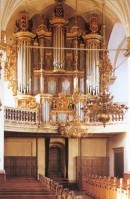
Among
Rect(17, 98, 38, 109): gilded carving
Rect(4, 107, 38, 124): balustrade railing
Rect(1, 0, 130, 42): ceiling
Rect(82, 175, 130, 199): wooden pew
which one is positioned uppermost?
Rect(1, 0, 130, 42): ceiling

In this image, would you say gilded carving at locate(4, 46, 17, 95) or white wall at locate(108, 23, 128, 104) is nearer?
gilded carving at locate(4, 46, 17, 95)

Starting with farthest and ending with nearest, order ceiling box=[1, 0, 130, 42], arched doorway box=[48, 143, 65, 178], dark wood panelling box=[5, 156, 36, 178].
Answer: arched doorway box=[48, 143, 65, 178] < dark wood panelling box=[5, 156, 36, 178] < ceiling box=[1, 0, 130, 42]

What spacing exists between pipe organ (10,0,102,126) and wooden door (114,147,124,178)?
287 centimetres

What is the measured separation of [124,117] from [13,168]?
272 inches

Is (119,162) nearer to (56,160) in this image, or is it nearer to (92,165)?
(92,165)

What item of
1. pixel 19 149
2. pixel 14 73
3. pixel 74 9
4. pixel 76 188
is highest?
pixel 74 9

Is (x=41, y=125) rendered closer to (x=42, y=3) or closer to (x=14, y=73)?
(x=14, y=73)

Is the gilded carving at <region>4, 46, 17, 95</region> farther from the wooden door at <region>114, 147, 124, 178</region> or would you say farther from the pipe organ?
the wooden door at <region>114, 147, 124, 178</region>

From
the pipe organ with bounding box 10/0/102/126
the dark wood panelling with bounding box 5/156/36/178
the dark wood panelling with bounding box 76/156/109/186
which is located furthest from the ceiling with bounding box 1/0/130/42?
the dark wood panelling with bounding box 76/156/109/186

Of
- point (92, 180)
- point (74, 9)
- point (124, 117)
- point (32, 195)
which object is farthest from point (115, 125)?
point (32, 195)

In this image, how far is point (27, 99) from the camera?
25.1 metres

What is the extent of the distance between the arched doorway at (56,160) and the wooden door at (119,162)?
10.2 ft

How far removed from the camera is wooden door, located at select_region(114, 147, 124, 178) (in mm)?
25119

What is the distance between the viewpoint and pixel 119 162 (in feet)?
84.1
